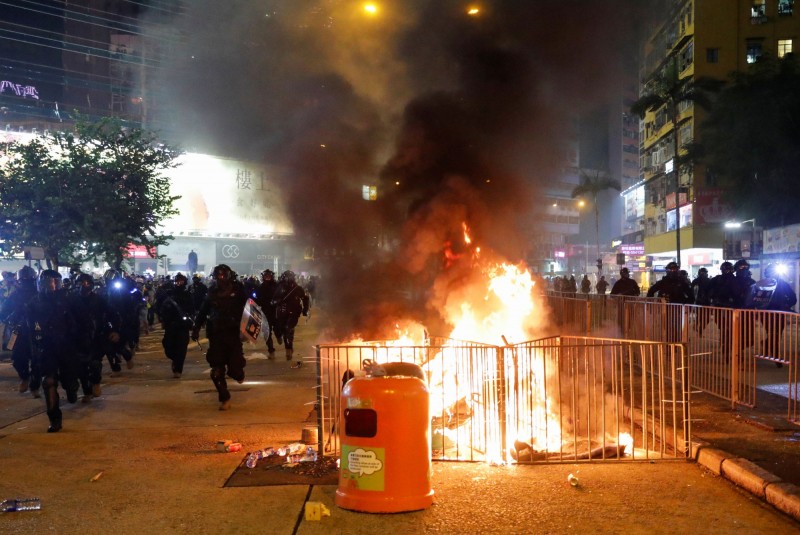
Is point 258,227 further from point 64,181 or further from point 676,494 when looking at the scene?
point 676,494

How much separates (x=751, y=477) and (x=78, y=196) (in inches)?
881

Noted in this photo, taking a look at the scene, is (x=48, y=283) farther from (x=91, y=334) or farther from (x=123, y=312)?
(x=123, y=312)

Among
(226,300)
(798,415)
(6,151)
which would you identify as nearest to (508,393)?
(798,415)

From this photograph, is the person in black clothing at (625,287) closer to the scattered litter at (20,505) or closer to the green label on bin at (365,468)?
the green label on bin at (365,468)

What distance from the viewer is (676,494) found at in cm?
476

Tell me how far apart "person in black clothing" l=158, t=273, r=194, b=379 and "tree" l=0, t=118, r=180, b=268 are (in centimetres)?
1359

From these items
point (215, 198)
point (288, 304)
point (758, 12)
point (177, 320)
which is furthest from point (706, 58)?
point (177, 320)

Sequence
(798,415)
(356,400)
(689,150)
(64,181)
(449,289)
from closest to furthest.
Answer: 1. (356,400)
2. (798,415)
3. (449,289)
4. (64,181)
5. (689,150)

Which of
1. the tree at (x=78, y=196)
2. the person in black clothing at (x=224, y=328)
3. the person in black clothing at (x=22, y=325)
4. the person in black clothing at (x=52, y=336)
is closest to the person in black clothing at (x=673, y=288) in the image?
the person in black clothing at (x=224, y=328)

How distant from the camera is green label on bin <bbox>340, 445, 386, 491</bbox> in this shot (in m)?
4.39

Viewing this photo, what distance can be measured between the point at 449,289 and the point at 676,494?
5.96 metres

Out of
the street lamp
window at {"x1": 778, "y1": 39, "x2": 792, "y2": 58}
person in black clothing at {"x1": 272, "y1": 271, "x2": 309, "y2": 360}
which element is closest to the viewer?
person in black clothing at {"x1": 272, "y1": 271, "x2": 309, "y2": 360}

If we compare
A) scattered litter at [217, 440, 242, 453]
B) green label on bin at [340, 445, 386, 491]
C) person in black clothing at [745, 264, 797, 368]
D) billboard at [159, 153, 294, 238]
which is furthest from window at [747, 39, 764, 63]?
green label on bin at [340, 445, 386, 491]

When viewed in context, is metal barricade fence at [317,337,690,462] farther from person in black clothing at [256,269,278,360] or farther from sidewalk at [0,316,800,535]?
person in black clothing at [256,269,278,360]
